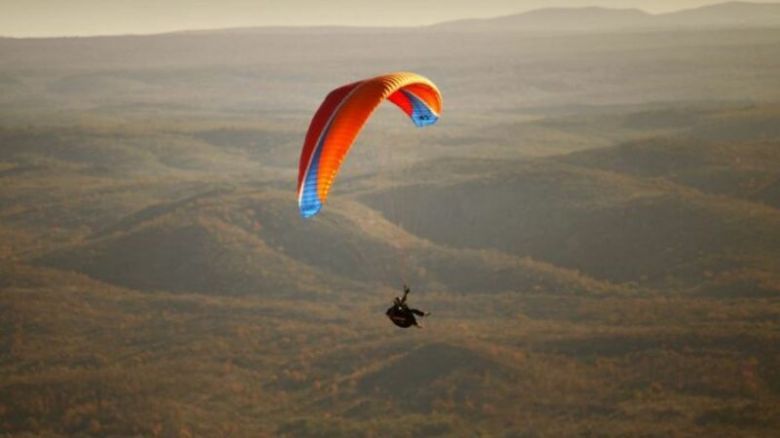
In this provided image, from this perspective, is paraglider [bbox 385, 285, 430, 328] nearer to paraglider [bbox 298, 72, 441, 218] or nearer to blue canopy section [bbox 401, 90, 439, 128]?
paraglider [bbox 298, 72, 441, 218]

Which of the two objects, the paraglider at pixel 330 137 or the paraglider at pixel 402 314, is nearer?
the paraglider at pixel 402 314

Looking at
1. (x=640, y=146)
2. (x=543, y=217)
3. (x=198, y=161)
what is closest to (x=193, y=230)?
(x=543, y=217)

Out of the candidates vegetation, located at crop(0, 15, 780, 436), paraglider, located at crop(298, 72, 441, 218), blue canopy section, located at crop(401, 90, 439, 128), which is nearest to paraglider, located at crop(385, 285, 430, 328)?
paraglider, located at crop(298, 72, 441, 218)

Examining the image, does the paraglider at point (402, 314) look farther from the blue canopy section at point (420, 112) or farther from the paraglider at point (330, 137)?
the blue canopy section at point (420, 112)

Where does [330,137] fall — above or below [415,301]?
above

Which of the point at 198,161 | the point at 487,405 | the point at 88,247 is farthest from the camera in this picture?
the point at 198,161

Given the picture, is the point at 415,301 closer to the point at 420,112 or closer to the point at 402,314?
the point at 420,112

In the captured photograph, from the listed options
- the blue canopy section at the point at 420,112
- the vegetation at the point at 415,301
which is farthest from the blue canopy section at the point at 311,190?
the vegetation at the point at 415,301

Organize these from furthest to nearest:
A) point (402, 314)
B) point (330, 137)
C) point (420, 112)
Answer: point (420, 112) → point (330, 137) → point (402, 314)

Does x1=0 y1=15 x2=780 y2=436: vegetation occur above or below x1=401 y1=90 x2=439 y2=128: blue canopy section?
below

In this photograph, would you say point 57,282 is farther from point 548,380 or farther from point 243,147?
point 243,147

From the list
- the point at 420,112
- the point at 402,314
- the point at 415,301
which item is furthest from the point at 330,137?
the point at 415,301
